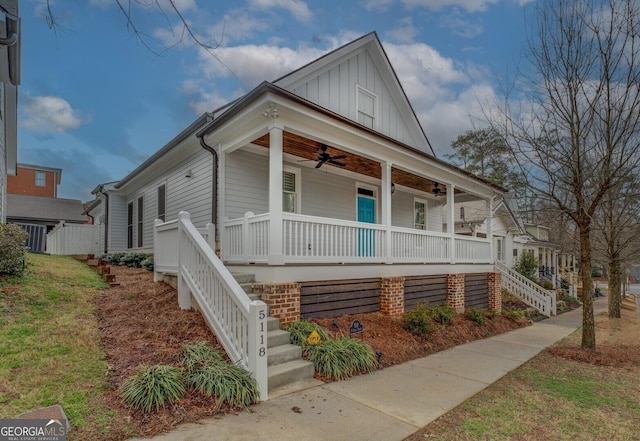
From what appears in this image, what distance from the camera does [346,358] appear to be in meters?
5.34

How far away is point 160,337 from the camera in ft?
16.5

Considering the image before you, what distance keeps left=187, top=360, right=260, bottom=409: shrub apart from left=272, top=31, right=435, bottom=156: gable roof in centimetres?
681

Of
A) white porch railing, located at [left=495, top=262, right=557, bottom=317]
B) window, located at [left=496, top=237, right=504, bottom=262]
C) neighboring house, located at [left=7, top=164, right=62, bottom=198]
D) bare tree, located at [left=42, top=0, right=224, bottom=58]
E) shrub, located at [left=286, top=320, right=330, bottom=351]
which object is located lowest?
white porch railing, located at [left=495, top=262, right=557, bottom=317]

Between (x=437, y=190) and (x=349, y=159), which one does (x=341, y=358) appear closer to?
(x=349, y=159)

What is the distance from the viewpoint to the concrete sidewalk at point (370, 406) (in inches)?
136

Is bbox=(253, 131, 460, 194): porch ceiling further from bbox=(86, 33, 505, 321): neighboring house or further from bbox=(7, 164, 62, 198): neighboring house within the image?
bbox=(7, 164, 62, 198): neighboring house

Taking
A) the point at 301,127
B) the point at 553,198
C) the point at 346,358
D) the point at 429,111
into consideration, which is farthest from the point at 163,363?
the point at 429,111

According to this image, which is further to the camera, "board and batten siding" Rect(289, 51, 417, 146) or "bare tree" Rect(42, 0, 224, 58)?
"board and batten siding" Rect(289, 51, 417, 146)

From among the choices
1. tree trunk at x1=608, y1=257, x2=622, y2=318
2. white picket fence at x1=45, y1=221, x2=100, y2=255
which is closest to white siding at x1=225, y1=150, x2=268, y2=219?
white picket fence at x1=45, y1=221, x2=100, y2=255

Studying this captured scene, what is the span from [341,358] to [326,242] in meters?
2.35

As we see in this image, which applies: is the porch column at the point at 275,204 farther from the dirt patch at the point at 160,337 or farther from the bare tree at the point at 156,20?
the bare tree at the point at 156,20

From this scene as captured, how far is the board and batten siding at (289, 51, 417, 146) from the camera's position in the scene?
9.98 m

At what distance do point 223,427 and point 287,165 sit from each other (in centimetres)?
670

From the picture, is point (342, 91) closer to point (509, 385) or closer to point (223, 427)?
point (509, 385)
